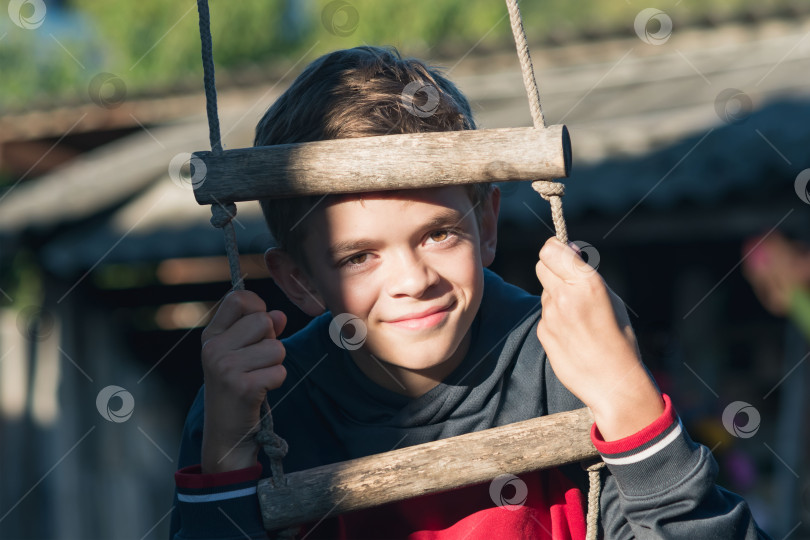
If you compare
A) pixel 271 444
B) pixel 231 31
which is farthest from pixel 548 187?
pixel 231 31

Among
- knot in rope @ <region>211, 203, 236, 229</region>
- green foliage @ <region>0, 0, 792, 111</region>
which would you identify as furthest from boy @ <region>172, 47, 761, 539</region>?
green foliage @ <region>0, 0, 792, 111</region>

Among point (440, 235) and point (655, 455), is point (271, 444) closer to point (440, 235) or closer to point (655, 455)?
point (440, 235)

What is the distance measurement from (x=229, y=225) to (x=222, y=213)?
3cm

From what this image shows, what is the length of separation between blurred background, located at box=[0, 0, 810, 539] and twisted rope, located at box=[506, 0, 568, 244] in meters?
1.53

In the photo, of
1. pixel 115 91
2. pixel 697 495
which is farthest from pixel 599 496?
pixel 115 91

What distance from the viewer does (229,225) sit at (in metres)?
1.44

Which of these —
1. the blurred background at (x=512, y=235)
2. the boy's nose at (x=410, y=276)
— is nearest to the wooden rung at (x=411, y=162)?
the boy's nose at (x=410, y=276)

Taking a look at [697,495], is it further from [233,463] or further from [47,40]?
[47,40]

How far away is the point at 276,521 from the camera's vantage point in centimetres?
137

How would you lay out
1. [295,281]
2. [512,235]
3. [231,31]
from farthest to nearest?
[231,31] < [512,235] < [295,281]

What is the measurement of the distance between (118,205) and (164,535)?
120 inches

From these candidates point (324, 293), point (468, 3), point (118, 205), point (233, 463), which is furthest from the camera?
point (468, 3)

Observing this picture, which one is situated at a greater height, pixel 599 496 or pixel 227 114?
pixel 227 114

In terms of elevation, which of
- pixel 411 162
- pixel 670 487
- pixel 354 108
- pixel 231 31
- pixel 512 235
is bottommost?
pixel 670 487
